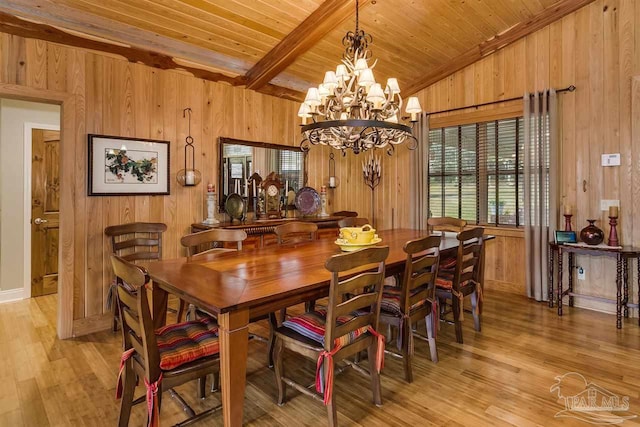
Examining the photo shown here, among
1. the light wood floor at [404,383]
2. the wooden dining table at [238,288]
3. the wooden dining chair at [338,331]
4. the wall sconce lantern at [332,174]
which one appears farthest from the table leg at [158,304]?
the wall sconce lantern at [332,174]

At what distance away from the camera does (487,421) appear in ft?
6.43

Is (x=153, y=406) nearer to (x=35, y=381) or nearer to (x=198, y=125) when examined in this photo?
(x=35, y=381)

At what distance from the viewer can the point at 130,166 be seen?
137 inches

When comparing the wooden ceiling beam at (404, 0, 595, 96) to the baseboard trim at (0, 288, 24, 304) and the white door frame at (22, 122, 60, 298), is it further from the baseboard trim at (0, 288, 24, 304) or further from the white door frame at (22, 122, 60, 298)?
the baseboard trim at (0, 288, 24, 304)

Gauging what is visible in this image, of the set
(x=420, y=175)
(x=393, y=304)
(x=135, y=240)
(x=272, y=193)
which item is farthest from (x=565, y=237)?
(x=135, y=240)

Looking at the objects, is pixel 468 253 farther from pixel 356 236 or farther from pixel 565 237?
pixel 565 237

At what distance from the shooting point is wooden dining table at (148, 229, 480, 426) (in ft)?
5.10

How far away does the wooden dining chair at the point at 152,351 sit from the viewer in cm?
155

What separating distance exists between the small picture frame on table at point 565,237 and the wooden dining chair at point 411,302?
2142 millimetres

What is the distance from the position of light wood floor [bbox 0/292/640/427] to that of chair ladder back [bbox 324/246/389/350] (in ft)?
1.83

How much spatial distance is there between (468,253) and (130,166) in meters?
3.23

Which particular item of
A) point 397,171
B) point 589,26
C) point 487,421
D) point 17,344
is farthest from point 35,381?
point 589,26

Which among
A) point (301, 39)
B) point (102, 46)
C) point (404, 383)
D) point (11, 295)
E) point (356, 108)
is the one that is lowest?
point (404, 383)

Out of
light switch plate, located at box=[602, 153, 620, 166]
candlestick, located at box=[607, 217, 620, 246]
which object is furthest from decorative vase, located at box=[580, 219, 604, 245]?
light switch plate, located at box=[602, 153, 620, 166]
